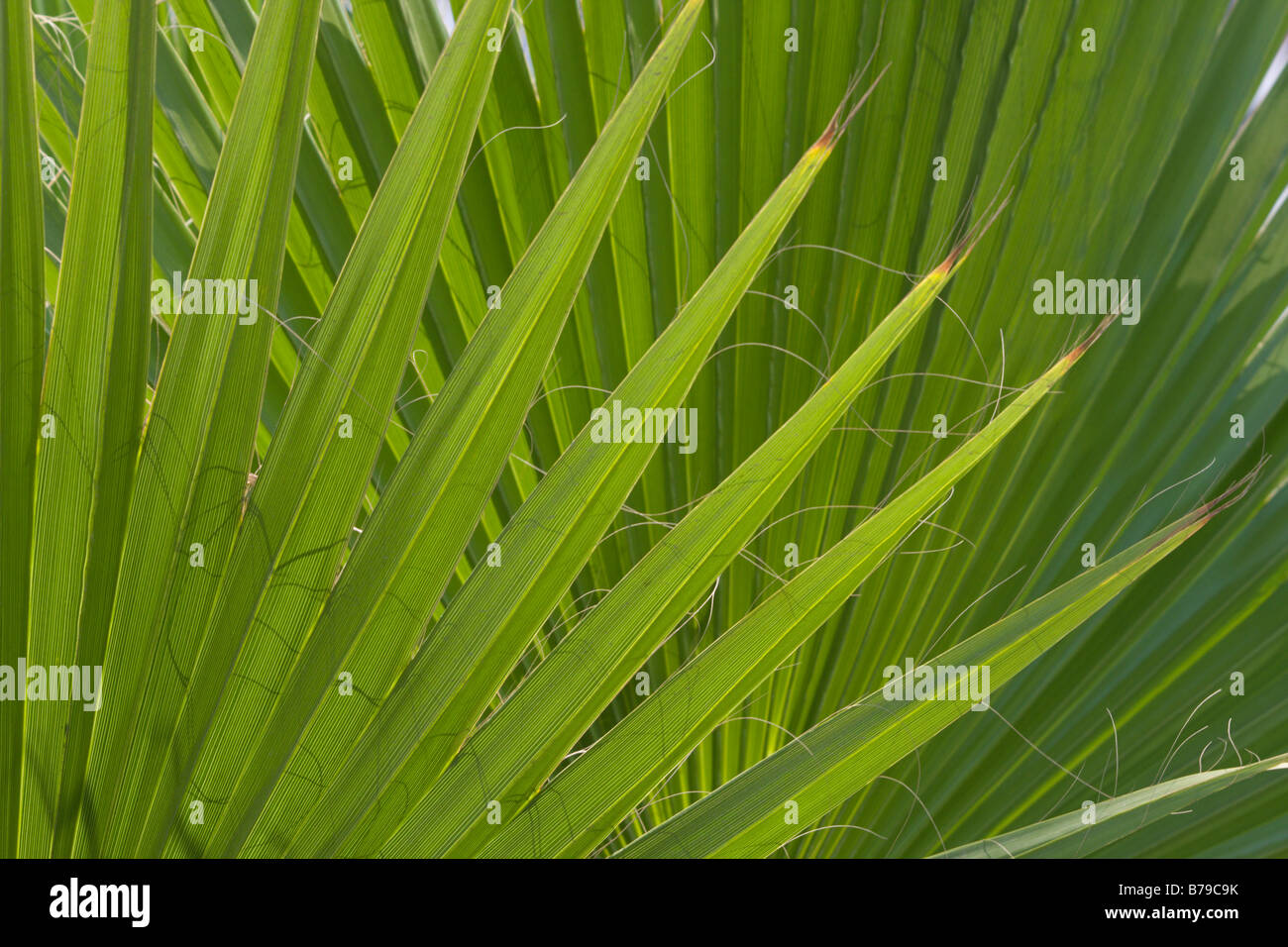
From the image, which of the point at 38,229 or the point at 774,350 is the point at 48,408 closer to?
the point at 38,229

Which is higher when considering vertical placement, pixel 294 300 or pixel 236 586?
pixel 294 300

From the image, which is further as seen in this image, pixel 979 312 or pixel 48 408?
pixel 979 312

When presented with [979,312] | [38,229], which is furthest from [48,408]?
[979,312]

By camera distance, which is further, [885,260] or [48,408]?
[885,260]
